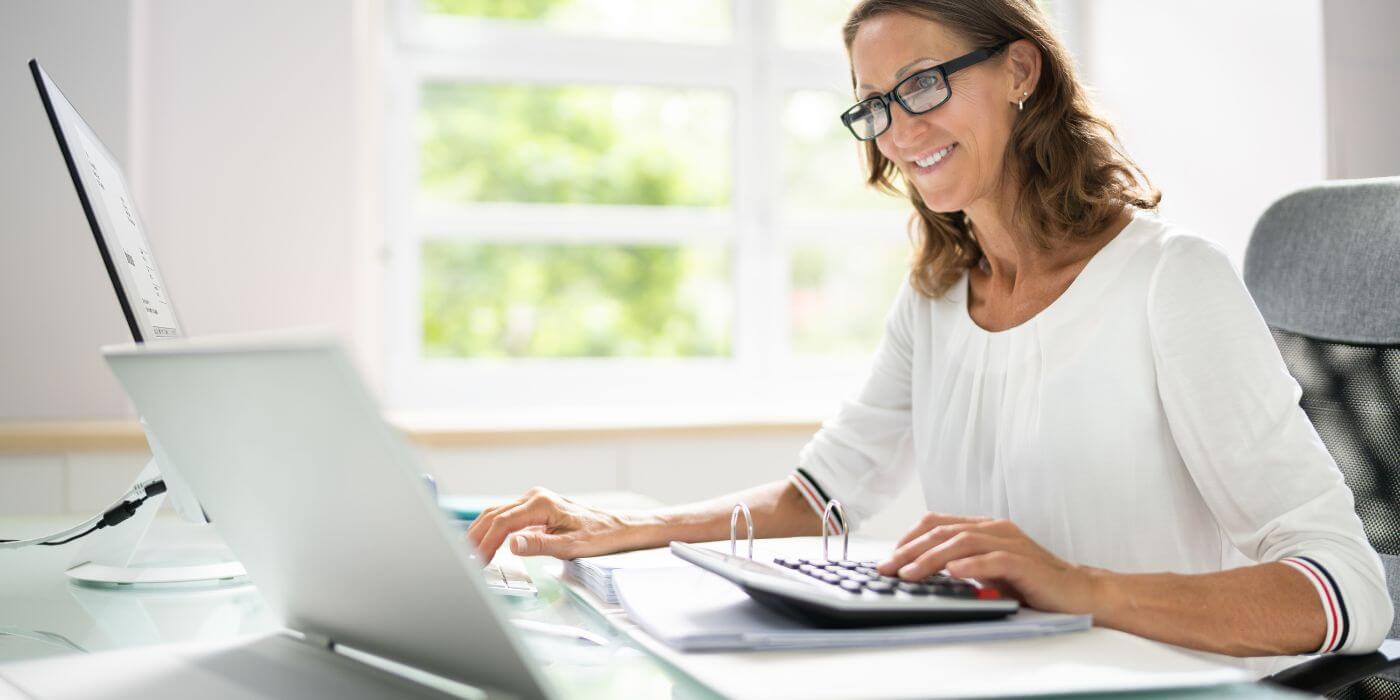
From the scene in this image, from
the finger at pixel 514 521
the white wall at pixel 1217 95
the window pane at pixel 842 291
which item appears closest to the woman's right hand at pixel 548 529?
the finger at pixel 514 521

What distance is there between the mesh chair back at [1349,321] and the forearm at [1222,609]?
0.42 metres

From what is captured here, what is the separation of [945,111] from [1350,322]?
20.5 inches

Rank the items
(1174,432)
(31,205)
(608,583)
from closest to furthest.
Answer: (608,583), (1174,432), (31,205)

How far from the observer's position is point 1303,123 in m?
2.61

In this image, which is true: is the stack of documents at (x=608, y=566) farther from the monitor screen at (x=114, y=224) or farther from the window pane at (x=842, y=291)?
the window pane at (x=842, y=291)

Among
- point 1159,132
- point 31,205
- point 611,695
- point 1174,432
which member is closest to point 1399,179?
point 1174,432

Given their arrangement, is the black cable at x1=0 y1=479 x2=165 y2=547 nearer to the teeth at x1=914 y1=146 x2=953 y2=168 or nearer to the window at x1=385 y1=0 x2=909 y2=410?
the teeth at x1=914 y1=146 x2=953 y2=168

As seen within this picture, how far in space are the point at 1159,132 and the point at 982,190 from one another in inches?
76.9

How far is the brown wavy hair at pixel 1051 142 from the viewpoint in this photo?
1338 mm

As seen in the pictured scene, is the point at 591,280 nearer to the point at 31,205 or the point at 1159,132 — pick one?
the point at 31,205

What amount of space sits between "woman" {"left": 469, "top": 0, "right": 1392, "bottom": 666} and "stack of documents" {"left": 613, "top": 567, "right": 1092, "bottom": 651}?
0.09 meters

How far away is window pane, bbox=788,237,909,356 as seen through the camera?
3.21 metres

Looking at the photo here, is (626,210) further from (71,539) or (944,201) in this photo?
(71,539)

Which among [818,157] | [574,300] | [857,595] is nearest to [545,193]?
[574,300]
